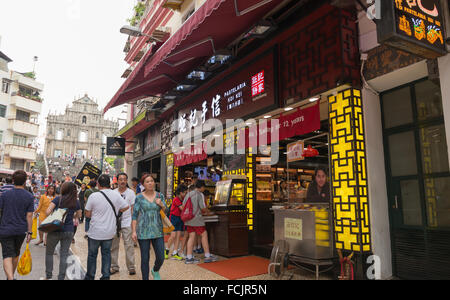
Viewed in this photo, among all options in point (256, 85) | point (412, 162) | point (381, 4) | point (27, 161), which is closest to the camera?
point (381, 4)

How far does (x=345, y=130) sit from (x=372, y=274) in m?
2.36

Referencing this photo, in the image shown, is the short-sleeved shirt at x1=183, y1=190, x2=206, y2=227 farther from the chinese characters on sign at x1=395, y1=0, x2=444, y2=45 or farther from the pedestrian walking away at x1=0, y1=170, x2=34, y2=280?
the chinese characters on sign at x1=395, y1=0, x2=444, y2=45

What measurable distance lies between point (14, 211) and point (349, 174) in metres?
5.39

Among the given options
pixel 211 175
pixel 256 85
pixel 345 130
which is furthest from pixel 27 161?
pixel 345 130

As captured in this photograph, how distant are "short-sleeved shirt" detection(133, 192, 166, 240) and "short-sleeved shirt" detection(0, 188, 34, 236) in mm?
1736

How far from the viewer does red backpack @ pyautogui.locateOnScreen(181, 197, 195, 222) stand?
276 inches

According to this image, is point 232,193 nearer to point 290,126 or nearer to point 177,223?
point 177,223

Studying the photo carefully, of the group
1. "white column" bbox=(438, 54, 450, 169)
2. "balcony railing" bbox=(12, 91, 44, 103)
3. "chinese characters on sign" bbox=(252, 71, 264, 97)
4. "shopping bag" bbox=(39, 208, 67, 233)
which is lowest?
"shopping bag" bbox=(39, 208, 67, 233)

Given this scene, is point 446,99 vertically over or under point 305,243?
over

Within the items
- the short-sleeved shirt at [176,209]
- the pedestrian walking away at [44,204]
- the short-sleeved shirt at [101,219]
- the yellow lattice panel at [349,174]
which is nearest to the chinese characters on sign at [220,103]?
the yellow lattice panel at [349,174]

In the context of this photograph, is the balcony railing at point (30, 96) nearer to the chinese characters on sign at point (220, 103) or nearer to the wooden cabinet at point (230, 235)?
the chinese characters on sign at point (220, 103)

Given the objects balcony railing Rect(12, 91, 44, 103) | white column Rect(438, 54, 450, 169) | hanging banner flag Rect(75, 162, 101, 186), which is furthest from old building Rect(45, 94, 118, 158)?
white column Rect(438, 54, 450, 169)
